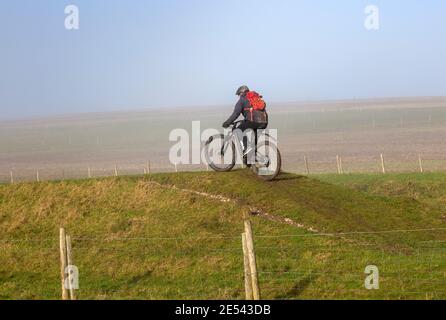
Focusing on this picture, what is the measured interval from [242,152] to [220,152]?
3.10 ft

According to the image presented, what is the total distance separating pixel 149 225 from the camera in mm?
19344

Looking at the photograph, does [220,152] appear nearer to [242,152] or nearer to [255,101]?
[242,152]

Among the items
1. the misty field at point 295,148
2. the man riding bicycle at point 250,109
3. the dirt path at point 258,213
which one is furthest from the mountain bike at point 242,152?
the misty field at point 295,148

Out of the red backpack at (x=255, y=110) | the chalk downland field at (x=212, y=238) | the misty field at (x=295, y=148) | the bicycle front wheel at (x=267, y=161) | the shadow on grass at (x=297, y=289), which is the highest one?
the red backpack at (x=255, y=110)

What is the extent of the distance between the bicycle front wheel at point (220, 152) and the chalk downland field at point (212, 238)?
1.37ft

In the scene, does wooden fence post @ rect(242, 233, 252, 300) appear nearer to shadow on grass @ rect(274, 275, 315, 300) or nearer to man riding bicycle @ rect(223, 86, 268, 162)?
shadow on grass @ rect(274, 275, 315, 300)

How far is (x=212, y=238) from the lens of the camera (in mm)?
18000

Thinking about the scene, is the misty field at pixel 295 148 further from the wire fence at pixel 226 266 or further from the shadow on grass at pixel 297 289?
the shadow on grass at pixel 297 289

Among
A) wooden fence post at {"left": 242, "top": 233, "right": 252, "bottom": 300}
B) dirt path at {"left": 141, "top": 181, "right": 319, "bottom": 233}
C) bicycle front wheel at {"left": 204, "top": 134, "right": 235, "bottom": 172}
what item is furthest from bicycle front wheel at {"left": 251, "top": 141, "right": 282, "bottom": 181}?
wooden fence post at {"left": 242, "top": 233, "right": 252, "bottom": 300}

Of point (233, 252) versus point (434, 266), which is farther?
point (233, 252)

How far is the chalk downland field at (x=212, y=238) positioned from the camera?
14773 millimetres
